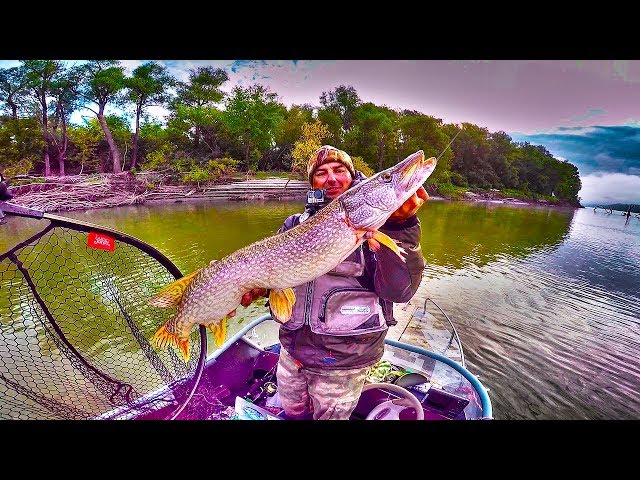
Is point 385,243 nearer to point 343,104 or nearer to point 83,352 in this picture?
point 83,352

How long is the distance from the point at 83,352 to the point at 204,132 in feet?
25.2

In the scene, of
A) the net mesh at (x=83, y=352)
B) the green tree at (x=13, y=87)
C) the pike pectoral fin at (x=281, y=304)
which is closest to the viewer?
the pike pectoral fin at (x=281, y=304)

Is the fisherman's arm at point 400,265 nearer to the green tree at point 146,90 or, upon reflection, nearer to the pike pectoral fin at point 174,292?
the pike pectoral fin at point 174,292

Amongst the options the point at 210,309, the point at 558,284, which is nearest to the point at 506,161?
the point at 558,284

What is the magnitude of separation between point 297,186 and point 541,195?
1079cm

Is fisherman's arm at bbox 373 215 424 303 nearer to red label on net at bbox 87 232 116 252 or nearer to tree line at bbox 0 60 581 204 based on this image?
red label on net at bbox 87 232 116 252

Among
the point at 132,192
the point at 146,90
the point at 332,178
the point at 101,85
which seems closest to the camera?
the point at 332,178

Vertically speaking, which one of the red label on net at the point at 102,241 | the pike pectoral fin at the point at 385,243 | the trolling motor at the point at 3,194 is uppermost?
the trolling motor at the point at 3,194

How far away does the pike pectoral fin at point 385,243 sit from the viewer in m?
1.24

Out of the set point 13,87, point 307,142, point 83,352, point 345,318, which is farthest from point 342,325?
point 13,87

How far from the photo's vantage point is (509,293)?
22.1 ft

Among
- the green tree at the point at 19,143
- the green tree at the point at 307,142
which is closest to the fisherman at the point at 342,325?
the green tree at the point at 307,142

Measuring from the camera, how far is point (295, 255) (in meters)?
1.38
